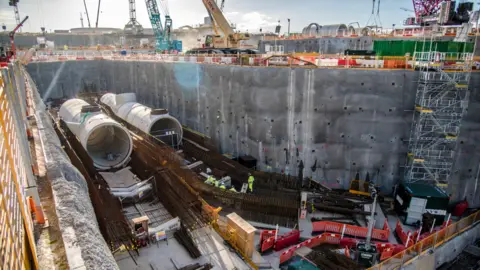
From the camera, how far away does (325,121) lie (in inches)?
622

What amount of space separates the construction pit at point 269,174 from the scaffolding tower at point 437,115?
57 cm

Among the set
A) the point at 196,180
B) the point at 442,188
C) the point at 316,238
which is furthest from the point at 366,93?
the point at 196,180

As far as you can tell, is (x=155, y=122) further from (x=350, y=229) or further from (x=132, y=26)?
(x=132, y=26)

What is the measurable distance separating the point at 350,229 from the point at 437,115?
6.62 meters

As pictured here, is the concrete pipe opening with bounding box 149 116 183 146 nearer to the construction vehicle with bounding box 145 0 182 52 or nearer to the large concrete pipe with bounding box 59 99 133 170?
the large concrete pipe with bounding box 59 99 133 170

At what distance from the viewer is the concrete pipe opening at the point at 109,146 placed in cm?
1669

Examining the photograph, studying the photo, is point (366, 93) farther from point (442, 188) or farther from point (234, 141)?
point (234, 141)

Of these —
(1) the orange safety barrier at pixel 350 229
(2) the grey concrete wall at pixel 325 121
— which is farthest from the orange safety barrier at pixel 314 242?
Answer: (2) the grey concrete wall at pixel 325 121

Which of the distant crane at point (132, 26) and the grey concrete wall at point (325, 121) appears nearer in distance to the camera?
the grey concrete wall at point (325, 121)

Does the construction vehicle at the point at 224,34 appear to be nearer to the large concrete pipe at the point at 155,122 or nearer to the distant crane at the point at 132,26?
the large concrete pipe at the point at 155,122

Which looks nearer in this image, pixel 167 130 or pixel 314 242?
pixel 314 242

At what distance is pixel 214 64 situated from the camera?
1973 cm

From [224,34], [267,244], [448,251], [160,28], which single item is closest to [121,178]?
[267,244]

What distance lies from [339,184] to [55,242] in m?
14.4
